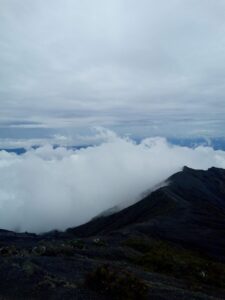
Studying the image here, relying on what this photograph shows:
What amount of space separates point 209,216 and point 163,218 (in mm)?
25196

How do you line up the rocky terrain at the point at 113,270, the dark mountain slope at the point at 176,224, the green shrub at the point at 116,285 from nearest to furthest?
1. the green shrub at the point at 116,285
2. the rocky terrain at the point at 113,270
3. the dark mountain slope at the point at 176,224

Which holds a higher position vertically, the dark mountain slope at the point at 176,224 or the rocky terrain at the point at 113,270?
the rocky terrain at the point at 113,270

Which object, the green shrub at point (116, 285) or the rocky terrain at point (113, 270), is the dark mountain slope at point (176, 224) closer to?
the rocky terrain at point (113, 270)

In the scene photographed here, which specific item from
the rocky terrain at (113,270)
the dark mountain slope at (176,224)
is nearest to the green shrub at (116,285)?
the rocky terrain at (113,270)

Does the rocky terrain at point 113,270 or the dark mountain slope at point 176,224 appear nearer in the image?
the rocky terrain at point 113,270

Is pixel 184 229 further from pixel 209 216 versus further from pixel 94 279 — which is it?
pixel 94 279

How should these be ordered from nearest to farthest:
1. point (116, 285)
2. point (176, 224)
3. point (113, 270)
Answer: point (116, 285)
point (113, 270)
point (176, 224)

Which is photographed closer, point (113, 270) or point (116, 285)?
point (116, 285)

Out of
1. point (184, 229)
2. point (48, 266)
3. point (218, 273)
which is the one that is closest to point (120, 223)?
point (184, 229)

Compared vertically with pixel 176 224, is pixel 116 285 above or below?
above

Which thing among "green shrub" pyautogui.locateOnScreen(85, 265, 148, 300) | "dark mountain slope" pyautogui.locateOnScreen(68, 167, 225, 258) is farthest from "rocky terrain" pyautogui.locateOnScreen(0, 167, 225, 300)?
"dark mountain slope" pyautogui.locateOnScreen(68, 167, 225, 258)

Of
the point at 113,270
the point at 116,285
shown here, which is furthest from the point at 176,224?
the point at 116,285

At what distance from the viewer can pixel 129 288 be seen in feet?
83.8

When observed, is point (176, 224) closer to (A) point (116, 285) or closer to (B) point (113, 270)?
(B) point (113, 270)
